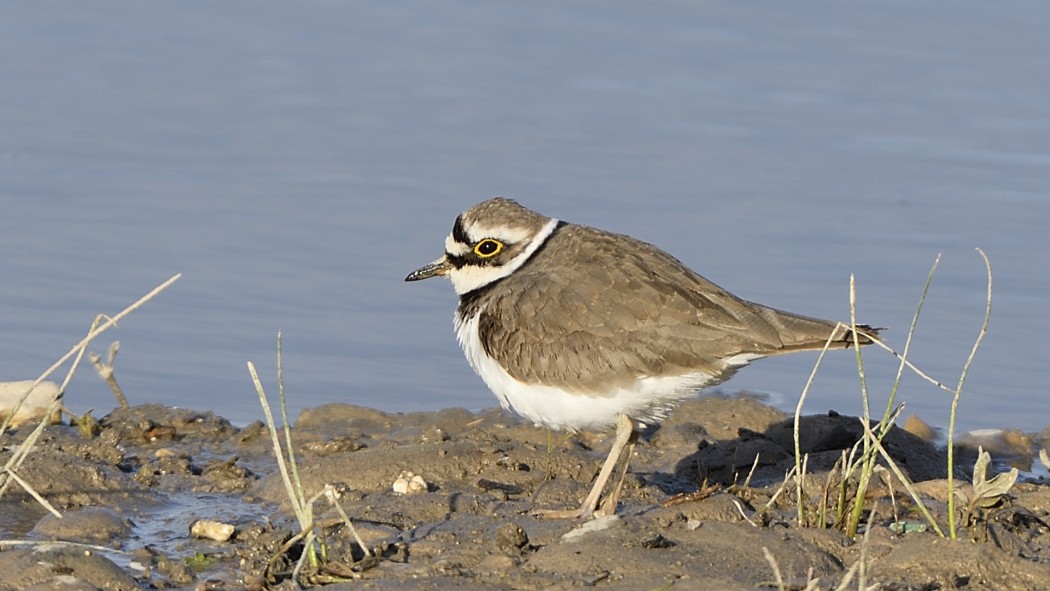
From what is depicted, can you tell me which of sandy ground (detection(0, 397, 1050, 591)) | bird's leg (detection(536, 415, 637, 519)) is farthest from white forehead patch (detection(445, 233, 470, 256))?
bird's leg (detection(536, 415, 637, 519))

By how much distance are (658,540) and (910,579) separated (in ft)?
2.91

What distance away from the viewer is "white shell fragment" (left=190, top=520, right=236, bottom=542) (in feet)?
20.9

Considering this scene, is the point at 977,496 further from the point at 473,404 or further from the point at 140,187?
the point at 140,187

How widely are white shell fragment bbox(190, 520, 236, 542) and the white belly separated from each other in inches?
53.7

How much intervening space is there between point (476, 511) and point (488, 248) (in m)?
1.49

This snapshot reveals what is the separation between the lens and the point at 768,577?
219 inches

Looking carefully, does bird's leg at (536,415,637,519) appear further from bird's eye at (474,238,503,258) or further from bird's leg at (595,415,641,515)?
bird's eye at (474,238,503,258)

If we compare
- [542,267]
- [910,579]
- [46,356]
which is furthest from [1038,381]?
[46,356]

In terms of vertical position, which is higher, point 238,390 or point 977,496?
point 977,496

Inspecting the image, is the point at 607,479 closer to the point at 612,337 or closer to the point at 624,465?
the point at 624,465

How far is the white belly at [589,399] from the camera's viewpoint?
682 cm

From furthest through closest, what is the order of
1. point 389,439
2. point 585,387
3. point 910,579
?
1. point 389,439
2. point 585,387
3. point 910,579

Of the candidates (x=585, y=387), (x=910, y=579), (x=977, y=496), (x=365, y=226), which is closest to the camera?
(x=910, y=579)

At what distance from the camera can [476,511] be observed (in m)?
6.65
